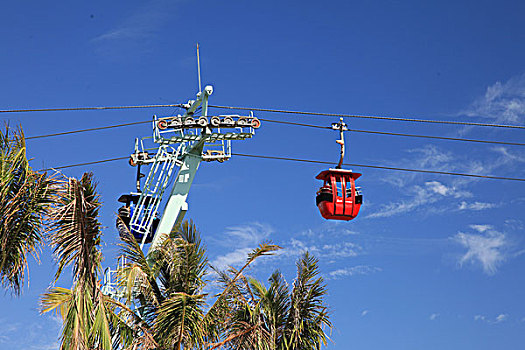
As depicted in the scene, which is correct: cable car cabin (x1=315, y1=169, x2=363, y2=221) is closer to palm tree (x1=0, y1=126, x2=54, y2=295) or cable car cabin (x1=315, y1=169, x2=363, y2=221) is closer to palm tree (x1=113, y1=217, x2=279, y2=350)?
palm tree (x1=113, y1=217, x2=279, y2=350)

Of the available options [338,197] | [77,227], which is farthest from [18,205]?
[338,197]

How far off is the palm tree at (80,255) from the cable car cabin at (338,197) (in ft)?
20.7

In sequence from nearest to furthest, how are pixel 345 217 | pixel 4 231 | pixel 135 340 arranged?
pixel 4 231 → pixel 135 340 → pixel 345 217

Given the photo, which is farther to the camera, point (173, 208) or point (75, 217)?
point (173, 208)

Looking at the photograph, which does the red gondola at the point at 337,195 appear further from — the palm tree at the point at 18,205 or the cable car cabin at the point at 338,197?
the palm tree at the point at 18,205

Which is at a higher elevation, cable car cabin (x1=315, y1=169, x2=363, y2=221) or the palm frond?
cable car cabin (x1=315, y1=169, x2=363, y2=221)

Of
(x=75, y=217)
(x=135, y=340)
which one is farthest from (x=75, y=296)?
(x=135, y=340)

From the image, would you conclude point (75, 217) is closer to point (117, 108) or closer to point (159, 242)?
point (159, 242)

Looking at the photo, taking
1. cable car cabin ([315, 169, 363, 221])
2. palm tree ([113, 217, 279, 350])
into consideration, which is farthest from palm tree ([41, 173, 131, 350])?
cable car cabin ([315, 169, 363, 221])

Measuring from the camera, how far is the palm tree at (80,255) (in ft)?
41.9

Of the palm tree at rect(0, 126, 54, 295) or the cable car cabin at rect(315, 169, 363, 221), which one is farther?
the cable car cabin at rect(315, 169, 363, 221)

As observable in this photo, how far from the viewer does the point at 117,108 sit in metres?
19.6

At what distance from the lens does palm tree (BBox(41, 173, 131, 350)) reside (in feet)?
41.9

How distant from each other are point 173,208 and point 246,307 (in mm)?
3771
